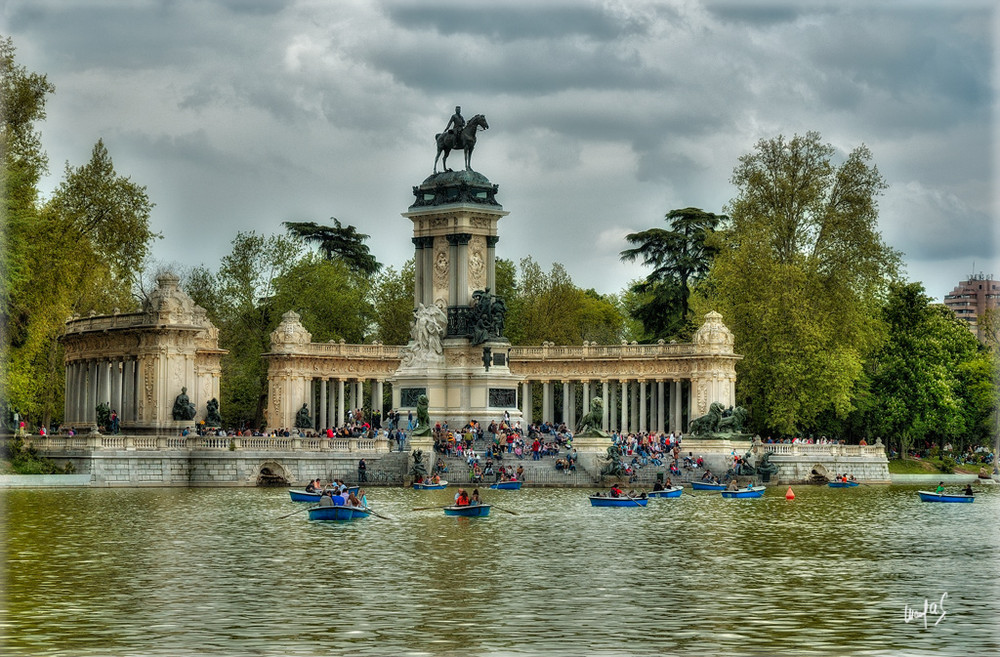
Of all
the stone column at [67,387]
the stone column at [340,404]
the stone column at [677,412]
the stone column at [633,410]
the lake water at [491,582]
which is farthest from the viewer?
the stone column at [633,410]

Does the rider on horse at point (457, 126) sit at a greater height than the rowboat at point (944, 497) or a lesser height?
greater

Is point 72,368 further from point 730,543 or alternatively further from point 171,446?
point 730,543

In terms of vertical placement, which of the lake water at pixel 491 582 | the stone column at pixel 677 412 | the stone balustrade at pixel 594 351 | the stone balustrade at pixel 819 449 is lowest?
the lake water at pixel 491 582

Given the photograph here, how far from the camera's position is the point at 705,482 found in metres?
71.7

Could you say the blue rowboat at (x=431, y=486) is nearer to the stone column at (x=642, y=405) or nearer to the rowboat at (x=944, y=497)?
the rowboat at (x=944, y=497)

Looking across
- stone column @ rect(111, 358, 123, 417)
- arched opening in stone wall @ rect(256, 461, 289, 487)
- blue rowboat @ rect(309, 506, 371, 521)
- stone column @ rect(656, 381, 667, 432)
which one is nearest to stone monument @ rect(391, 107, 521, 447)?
arched opening in stone wall @ rect(256, 461, 289, 487)

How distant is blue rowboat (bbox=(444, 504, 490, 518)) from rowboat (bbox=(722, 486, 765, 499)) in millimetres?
17654

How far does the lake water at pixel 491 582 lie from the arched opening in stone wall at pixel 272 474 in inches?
565

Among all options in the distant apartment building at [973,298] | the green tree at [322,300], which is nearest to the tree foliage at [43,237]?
the green tree at [322,300]

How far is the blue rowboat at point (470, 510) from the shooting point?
4950 cm

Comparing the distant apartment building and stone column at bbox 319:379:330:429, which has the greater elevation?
the distant apartment building

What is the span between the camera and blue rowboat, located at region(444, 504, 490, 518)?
162 ft

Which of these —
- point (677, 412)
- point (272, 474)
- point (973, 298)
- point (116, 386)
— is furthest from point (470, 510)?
point (973, 298)

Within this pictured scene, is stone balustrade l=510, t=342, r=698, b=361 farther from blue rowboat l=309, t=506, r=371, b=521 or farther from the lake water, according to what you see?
blue rowboat l=309, t=506, r=371, b=521
